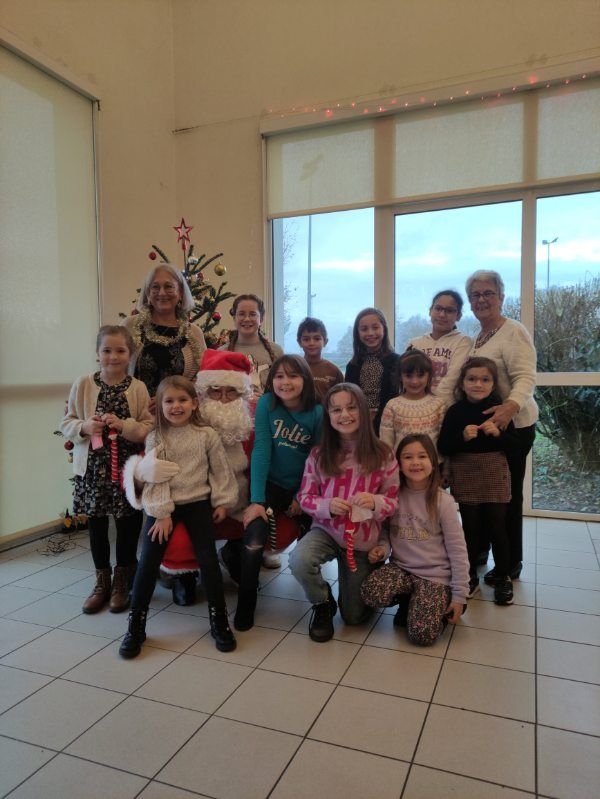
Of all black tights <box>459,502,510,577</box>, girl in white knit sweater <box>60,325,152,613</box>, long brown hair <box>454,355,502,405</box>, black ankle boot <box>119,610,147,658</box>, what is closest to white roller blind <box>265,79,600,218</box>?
long brown hair <box>454,355,502,405</box>

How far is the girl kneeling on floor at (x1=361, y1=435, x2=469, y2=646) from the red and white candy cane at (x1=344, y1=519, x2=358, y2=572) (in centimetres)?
9

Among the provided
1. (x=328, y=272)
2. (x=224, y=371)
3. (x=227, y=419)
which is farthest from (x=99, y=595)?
(x=328, y=272)

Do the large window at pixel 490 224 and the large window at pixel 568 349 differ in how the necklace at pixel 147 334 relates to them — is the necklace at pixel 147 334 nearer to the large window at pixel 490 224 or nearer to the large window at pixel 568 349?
the large window at pixel 490 224

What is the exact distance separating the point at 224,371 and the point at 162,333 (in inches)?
18.4

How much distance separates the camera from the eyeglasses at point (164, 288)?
2526 millimetres

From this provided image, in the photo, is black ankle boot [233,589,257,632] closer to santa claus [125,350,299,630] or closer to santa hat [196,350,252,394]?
santa claus [125,350,299,630]

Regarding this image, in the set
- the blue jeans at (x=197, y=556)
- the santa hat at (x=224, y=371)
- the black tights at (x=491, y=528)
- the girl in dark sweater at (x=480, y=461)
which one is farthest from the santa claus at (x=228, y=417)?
the black tights at (x=491, y=528)

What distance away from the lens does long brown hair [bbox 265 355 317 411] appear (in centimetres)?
232

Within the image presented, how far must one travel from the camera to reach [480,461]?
2422 millimetres

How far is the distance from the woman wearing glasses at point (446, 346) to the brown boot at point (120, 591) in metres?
1.57

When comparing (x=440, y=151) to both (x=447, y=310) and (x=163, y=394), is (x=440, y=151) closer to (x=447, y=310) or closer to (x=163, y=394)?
(x=447, y=310)

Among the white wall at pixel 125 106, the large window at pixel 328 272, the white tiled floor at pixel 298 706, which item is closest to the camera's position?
the white tiled floor at pixel 298 706

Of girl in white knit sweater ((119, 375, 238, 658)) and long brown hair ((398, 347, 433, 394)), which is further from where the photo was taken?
long brown hair ((398, 347, 433, 394))

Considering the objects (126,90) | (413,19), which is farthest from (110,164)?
(413,19)
